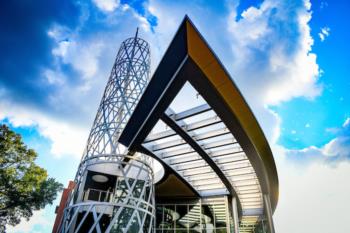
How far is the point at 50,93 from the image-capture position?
697 inches

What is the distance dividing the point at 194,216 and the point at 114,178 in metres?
7.39

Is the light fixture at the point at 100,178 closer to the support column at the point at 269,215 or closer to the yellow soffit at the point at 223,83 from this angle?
the yellow soffit at the point at 223,83

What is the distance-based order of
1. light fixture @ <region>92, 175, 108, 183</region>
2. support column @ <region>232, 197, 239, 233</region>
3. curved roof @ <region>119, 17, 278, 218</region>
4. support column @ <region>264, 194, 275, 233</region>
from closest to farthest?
curved roof @ <region>119, 17, 278, 218</region>
light fixture @ <region>92, 175, 108, 183</region>
support column @ <region>264, 194, 275, 233</region>
support column @ <region>232, 197, 239, 233</region>

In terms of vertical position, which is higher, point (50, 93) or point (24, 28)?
point (24, 28)

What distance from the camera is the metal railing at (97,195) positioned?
13328 millimetres

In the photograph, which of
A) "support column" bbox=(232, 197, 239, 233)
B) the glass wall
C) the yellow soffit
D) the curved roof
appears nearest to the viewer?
the yellow soffit

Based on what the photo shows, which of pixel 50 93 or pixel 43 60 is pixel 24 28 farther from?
pixel 50 93

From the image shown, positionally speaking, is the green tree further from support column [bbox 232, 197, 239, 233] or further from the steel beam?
support column [bbox 232, 197, 239, 233]

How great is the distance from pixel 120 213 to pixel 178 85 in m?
7.57

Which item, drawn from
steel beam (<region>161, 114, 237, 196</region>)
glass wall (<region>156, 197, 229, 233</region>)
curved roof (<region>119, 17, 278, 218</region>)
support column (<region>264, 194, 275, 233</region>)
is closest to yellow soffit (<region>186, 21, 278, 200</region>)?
curved roof (<region>119, 17, 278, 218</region>)

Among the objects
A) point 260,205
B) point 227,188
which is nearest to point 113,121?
point 227,188

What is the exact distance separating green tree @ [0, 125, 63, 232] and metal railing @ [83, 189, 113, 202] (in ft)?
32.3

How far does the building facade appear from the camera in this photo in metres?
8.58

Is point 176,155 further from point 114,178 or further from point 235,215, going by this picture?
point 235,215
